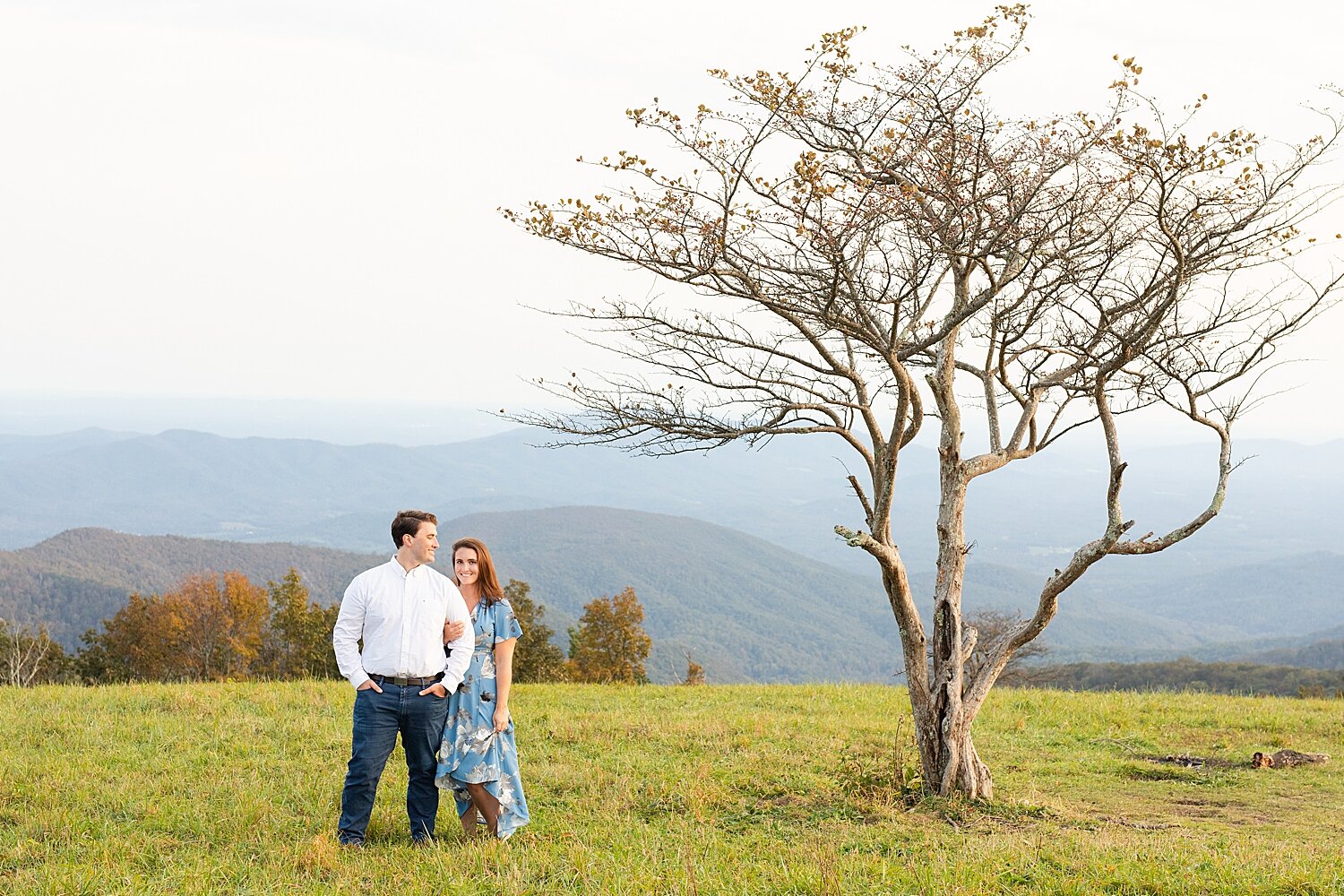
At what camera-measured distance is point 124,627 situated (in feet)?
131

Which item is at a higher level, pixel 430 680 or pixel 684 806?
pixel 430 680

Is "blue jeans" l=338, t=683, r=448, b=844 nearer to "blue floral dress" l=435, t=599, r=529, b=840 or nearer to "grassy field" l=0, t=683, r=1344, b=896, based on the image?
"blue floral dress" l=435, t=599, r=529, b=840

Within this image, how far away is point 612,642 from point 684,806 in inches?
1211

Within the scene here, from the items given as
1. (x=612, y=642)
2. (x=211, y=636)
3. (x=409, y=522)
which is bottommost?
(x=211, y=636)

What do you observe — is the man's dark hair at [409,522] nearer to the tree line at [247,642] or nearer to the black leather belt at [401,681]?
the black leather belt at [401,681]


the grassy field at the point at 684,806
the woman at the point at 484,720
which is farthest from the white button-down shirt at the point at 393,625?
the grassy field at the point at 684,806

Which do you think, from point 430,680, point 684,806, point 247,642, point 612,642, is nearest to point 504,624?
point 430,680

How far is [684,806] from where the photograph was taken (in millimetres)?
7789

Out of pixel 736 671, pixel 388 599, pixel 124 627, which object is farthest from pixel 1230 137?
pixel 736 671

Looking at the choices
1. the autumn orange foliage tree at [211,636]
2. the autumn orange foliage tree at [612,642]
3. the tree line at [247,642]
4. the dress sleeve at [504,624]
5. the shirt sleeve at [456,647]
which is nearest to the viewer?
the shirt sleeve at [456,647]

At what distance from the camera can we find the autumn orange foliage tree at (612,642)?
37.6 m

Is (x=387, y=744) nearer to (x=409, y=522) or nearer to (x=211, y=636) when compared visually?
(x=409, y=522)

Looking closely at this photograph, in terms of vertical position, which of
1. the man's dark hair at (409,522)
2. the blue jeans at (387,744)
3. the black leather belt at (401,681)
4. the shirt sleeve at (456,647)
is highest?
the man's dark hair at (409,522)

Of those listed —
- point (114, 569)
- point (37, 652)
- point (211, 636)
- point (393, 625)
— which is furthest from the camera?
point (114, 569)
